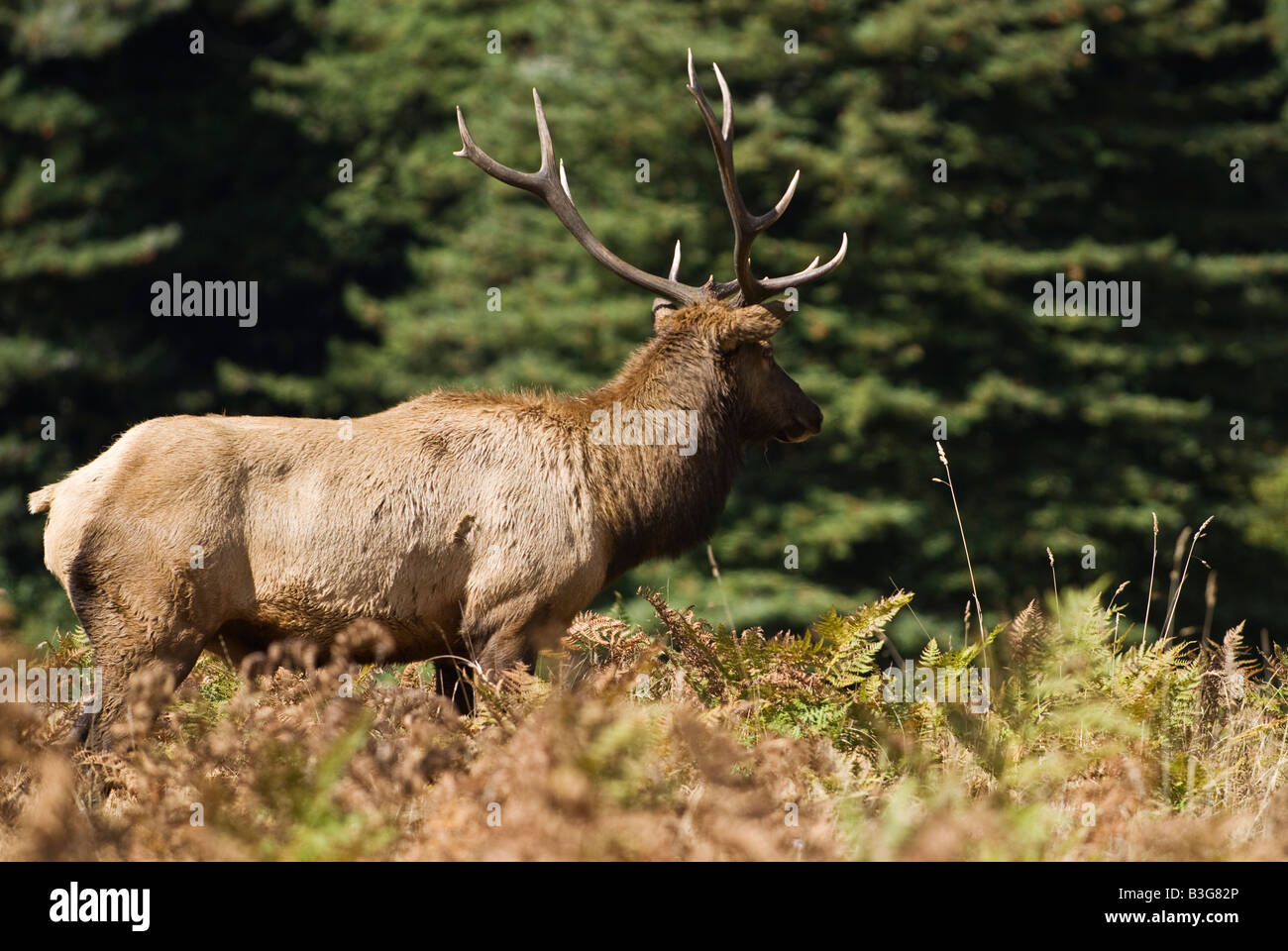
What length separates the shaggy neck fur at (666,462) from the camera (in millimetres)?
7031

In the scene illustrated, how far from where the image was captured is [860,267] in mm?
22359

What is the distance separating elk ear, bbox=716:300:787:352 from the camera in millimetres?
7566

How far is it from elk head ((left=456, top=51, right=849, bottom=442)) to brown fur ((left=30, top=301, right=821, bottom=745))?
471mm

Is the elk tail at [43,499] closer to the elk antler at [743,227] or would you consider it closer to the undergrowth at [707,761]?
the undergrowth at [707,761]

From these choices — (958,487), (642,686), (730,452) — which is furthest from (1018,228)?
(642,686)

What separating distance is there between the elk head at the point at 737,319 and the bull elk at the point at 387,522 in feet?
0.15

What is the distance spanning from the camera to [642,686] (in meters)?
6.44

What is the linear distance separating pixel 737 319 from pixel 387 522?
7.27 ft

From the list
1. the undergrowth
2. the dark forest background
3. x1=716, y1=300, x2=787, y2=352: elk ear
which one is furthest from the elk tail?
the dark forest background

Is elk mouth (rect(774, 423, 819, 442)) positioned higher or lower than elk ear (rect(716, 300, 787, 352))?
lower

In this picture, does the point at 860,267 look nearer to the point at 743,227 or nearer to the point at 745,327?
the point at 743,227

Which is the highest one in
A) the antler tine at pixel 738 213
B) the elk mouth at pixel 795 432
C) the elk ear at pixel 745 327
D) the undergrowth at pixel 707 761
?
the antler tine at pixel 738 213

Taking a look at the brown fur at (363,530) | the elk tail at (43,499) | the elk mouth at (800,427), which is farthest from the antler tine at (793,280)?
the elk tail at (43,499)

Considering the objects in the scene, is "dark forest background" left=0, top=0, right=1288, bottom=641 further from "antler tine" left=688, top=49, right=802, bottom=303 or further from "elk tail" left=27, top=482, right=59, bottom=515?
"elk tail" left=27, top=482, right=59, bottom=515
